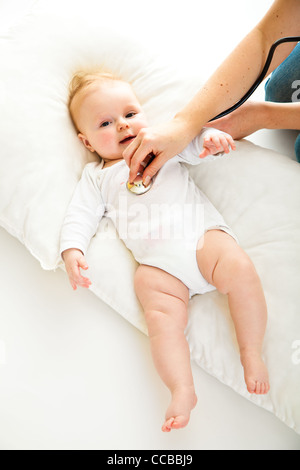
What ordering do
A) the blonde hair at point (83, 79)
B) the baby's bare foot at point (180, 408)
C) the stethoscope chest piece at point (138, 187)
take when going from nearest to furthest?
1. the baby's bare foot at point (180, 408)
2. the stethoscope chest piece at point (138, 187)
3. the blonde hair at point (83, 79)

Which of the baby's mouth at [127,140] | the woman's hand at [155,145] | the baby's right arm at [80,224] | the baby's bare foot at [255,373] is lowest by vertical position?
the baby's bare foot at [255,373]

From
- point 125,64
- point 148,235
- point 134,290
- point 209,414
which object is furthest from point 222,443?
point 125,64

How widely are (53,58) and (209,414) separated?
1.05 meters

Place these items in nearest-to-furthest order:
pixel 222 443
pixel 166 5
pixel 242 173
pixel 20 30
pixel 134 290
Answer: pixel 222 443 → pixel 134 290 → pixel 242 173 → pixel 20 30 → pixel 166 5

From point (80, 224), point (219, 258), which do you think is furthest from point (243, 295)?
point (80, 224)

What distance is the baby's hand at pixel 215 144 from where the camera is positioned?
913 mm

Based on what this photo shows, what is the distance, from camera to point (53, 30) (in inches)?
49.1

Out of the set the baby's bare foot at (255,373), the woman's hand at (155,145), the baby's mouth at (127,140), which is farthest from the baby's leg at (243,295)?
the baby's mouth at (127,140)

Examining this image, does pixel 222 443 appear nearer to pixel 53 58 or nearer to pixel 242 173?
pixel 242 173

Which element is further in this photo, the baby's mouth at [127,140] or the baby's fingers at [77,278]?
the baby's mouth at [127,140]

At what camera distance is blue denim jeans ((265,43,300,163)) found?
125cm

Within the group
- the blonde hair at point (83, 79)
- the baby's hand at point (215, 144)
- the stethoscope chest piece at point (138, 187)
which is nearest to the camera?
the baby's hand at point (215, 144)

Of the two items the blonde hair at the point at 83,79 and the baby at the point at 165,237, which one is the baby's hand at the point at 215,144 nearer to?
the baby at the point at 165,237

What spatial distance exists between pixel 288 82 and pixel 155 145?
622 millimetres
